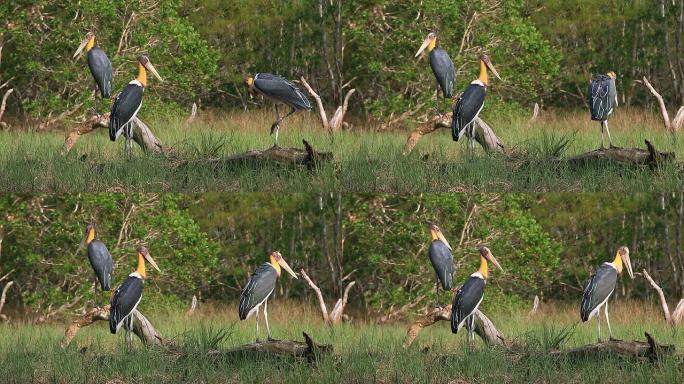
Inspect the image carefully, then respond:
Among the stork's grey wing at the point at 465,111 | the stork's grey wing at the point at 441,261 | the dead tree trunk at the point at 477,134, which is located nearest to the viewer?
the stork's grey wing at the point at 441,261

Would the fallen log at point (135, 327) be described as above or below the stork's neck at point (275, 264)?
below

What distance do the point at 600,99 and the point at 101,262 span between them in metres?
5.34

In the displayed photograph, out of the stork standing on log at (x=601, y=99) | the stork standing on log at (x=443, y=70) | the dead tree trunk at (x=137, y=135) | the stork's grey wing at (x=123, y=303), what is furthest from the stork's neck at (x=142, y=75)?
the stork standing on log at (x=601, y=99)

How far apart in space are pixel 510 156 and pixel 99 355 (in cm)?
460

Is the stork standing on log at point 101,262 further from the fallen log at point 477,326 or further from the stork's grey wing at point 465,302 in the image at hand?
the stork's grey wing at point 465,302

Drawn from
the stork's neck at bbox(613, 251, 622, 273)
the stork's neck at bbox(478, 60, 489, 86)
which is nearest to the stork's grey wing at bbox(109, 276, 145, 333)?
the stork's neck at bbox(478, 60, 489, 86)

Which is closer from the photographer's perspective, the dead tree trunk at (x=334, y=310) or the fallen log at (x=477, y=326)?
the fallen log at (x=477, y=326)

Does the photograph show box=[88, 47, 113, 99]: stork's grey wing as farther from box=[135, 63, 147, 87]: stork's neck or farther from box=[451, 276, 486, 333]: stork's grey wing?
box=[451, 276, 486, 333]: stork's grey wing

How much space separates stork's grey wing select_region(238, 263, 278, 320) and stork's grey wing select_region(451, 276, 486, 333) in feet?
5.76

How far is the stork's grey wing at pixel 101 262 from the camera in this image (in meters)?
13.7

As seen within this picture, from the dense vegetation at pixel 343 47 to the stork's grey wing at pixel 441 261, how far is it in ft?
10.1

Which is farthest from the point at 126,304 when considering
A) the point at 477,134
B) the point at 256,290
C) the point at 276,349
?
the point at 477,134

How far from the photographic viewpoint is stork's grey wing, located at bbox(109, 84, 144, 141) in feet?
46.5

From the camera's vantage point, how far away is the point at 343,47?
54.3 ft
